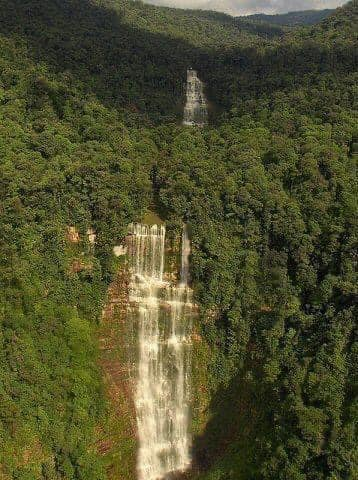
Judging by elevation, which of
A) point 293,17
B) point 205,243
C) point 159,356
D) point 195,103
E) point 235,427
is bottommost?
point 235,427

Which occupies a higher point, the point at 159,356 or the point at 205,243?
the point at 205,243

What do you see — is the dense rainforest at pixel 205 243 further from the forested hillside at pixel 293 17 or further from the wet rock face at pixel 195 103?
the forested hillside at pixel 293 17

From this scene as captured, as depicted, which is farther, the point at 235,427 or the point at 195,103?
the point at 195,103

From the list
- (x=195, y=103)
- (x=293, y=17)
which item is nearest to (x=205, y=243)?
(x=195, y=103)

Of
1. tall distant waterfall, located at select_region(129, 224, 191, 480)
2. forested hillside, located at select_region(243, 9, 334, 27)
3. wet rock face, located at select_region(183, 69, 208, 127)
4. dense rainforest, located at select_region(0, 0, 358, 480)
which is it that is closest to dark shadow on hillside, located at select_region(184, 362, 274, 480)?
dense rainforest, located at select_region(0, 0, 358, 480)

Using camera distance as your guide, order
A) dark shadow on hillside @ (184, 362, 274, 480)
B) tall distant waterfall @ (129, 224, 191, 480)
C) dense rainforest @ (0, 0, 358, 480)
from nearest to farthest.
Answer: dense rainforest @ (0, 0, 358, 480), dark shadow on hillside @ (184, 362, 274, 480), tall distant waterfall @ (129, 224, 191, 480)

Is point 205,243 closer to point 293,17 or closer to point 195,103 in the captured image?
point 195,103

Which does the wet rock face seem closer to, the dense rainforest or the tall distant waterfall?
the dense rainforest
